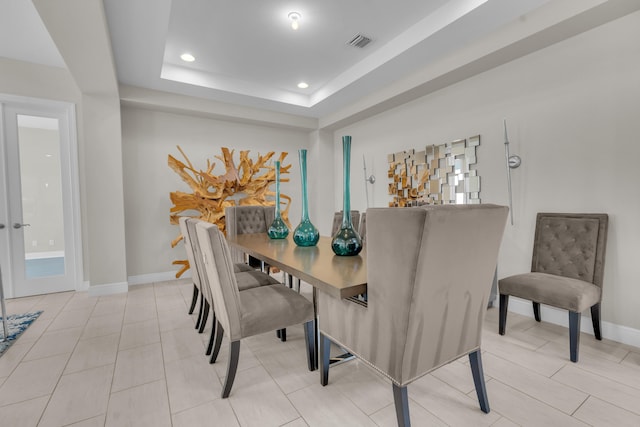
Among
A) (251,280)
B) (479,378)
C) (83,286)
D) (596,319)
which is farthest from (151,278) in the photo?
(596,319)

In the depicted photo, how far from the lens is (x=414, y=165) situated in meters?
3.71

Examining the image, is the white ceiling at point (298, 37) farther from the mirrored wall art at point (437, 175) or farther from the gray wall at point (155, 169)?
the mirrored wall art at point (437, 175)

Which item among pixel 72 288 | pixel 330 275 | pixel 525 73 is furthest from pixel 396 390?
pixel 72 288

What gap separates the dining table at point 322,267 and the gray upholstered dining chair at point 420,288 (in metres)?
0.10

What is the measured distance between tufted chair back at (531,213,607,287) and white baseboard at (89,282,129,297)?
4.34 m

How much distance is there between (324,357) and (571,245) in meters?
2.14

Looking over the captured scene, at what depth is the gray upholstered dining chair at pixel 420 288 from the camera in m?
1.07

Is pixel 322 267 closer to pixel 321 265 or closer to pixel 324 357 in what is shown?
pixel 321 265

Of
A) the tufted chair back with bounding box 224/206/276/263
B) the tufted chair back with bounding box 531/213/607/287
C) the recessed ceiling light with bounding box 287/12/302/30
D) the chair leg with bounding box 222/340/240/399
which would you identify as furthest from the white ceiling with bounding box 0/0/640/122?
the chair leg with bounding box 222/340/240/399

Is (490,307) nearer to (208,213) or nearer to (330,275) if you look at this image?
(330,275)

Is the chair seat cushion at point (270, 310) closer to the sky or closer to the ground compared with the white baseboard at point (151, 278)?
closer to the sky

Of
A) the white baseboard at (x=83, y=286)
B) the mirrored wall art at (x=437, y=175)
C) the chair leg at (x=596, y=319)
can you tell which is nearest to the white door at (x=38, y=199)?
the white baseboard at (x=83, y=286)

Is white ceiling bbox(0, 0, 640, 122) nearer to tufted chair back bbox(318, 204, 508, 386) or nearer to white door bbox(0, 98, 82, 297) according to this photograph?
white door bbox(0, 98, 82, 297)

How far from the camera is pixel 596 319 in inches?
86.4
